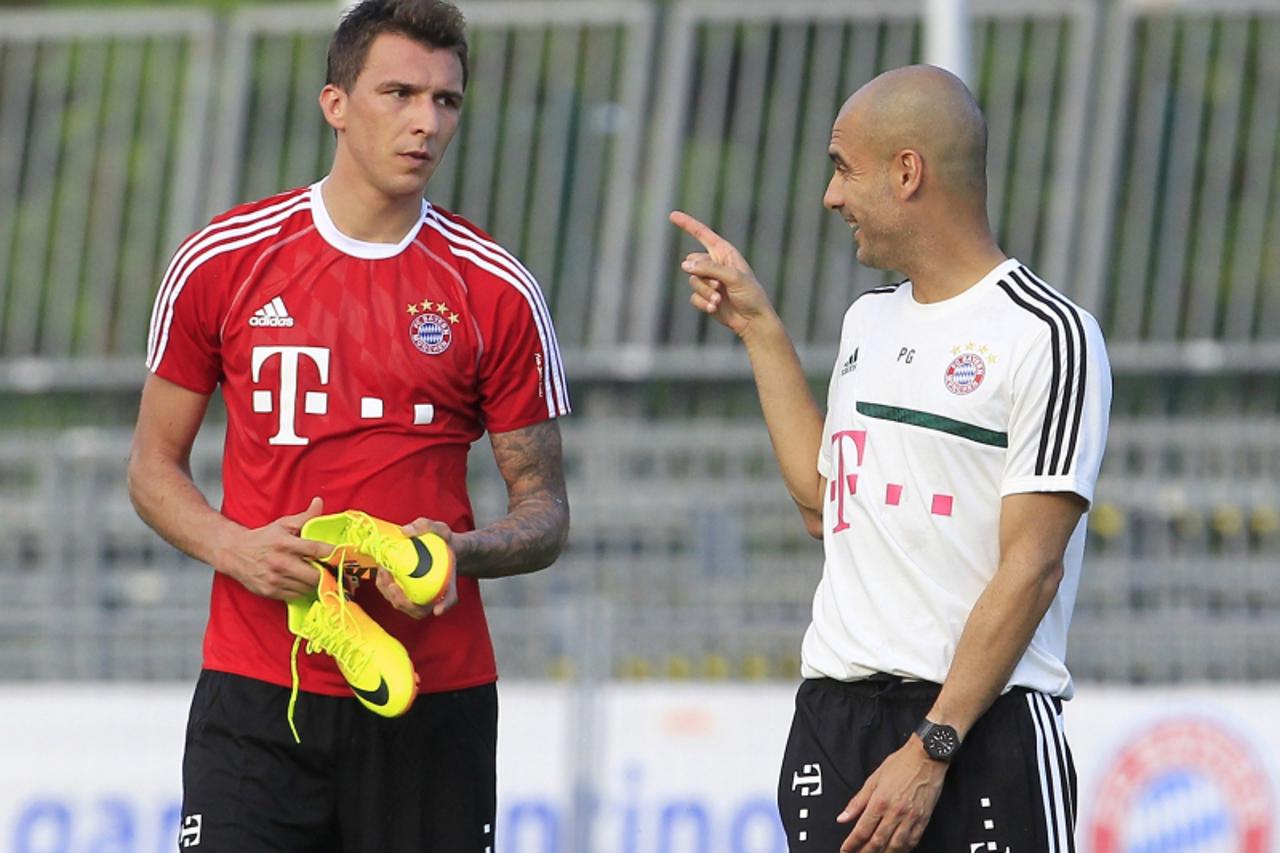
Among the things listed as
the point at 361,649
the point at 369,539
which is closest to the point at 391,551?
the point at 369,539

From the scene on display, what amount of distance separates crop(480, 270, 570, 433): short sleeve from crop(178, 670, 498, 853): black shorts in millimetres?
665

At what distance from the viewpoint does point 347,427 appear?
4.98 m

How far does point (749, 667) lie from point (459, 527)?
16.1 feet

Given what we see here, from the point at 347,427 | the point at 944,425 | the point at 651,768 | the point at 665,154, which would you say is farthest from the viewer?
the point at 665,154

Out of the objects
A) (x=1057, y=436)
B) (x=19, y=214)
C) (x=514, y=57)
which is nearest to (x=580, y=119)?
(x=514, y=57)

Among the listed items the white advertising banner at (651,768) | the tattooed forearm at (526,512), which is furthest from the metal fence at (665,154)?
the tattooed forearm at (526,512)

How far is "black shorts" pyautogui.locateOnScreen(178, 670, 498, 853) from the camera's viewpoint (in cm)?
495

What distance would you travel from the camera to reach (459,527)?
200 inches

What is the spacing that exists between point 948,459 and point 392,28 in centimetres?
162

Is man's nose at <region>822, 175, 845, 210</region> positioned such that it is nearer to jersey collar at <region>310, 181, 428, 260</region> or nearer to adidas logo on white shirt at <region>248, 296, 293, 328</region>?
jersey collar at <region>310, 181, 428, 260</region>

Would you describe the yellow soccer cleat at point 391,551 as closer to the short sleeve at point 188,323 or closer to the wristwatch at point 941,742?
→ the short sleeve at point 188,323

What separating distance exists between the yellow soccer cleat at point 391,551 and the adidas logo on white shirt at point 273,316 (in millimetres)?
527

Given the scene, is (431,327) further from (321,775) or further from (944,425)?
A: (944,425)

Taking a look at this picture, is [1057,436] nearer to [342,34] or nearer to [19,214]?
[342,34]
